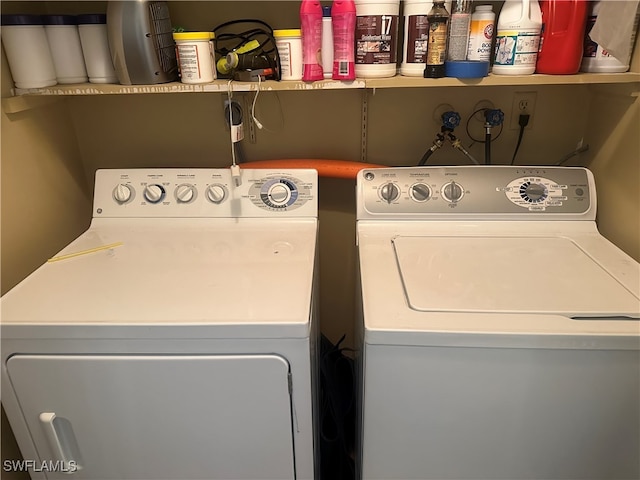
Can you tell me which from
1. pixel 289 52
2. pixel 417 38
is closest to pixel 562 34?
pixel 417 38

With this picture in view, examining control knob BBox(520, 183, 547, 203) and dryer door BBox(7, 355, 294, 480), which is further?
control knob BBox(520, 183, 547, 203)

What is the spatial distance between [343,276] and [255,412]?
0.90 m

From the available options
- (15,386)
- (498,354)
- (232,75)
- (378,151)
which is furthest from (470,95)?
(15,386)

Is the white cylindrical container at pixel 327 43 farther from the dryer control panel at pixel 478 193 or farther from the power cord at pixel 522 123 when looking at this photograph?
the power cord at pixel 522 123

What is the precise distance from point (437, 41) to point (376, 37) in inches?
6.2

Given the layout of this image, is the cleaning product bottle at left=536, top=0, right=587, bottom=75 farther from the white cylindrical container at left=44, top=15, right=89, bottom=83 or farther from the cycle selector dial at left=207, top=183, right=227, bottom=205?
the white cylindrical container at left=44, top=15, right=89, bottom=83

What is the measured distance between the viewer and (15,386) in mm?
1031

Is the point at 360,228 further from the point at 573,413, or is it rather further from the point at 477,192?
the point at 573,413

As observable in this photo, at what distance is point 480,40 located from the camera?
4.24 ft

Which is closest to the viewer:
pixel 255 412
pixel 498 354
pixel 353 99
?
pixel 498 354

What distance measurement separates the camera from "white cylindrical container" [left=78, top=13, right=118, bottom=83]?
1.33 meters

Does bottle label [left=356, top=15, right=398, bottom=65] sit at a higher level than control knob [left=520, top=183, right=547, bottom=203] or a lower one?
higher

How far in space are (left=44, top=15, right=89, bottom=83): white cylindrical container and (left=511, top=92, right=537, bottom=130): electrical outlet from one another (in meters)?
1.33

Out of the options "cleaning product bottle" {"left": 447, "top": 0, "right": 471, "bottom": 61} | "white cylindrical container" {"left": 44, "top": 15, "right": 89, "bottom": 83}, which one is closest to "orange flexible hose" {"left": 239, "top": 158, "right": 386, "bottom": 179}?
"cleaning product bottle" {"left": 447, "top": 0, "right": 471, "bottom": 61}
